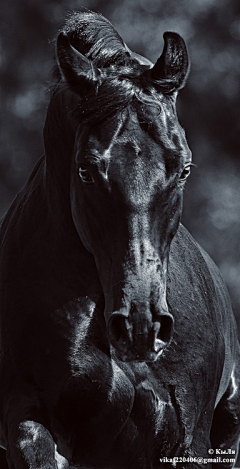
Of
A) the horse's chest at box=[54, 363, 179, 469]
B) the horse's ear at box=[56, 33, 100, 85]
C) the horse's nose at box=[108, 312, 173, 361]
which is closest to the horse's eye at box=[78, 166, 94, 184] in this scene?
the horse's ear at box=[56, 33, 100, 85]

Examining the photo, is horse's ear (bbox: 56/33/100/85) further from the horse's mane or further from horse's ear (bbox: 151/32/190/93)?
horse's ear (bbox: 151/32/190/93)

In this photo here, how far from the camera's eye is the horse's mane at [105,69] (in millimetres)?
2783

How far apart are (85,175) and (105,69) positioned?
1.48 feet

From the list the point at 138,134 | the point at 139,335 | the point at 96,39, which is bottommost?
the point at 139,335

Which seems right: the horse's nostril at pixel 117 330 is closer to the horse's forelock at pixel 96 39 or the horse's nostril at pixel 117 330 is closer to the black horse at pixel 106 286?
the black horse at pixel 106 286

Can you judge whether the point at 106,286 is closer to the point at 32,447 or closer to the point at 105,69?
the point at 32,447

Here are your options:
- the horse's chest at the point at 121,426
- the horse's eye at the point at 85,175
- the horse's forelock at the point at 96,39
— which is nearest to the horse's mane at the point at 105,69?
the horse's forelock at the point at 96,39

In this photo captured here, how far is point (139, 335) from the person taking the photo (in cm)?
245

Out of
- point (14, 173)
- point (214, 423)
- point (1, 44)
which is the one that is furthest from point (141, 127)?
point (1, 44)

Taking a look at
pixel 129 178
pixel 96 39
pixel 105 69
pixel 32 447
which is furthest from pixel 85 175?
pixel 32 447

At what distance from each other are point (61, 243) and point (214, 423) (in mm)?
1629

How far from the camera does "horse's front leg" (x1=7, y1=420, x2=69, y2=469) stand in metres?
2.82

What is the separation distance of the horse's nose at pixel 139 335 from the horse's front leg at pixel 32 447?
1.71 feet

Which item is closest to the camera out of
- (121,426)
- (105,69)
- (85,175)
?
(85,175)
